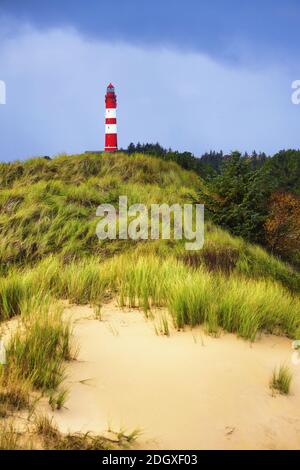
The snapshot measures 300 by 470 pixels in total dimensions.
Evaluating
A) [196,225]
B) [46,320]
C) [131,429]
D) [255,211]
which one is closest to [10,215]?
[196,225]

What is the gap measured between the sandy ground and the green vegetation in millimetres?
75

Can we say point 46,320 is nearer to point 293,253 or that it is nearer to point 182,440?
point 182,440

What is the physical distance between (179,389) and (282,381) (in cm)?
101

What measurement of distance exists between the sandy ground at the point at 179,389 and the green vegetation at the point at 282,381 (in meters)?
0.07

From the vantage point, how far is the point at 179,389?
4234 mm

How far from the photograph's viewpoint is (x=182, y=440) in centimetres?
350

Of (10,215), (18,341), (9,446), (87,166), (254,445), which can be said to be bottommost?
(254,445)

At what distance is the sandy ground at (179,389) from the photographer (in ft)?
11.9

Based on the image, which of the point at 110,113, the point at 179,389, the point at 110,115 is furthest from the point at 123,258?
the point at 110,113

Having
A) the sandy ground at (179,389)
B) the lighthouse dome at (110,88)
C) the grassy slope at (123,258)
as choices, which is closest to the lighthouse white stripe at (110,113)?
the lighthouse dome at (110,88)

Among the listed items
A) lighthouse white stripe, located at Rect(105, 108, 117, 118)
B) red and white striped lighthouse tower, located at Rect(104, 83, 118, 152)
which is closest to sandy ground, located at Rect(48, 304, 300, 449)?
red and white striped lighthouse tower, located at Rect(104, 83, 118, 152)

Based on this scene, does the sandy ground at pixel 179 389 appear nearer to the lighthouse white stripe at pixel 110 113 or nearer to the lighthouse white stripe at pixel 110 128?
the lighthouse white stripe at pixel 110 128

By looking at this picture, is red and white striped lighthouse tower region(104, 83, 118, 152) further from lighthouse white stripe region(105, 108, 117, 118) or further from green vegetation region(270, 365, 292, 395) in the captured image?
green vegetation region(270, 365, 292, 395)
